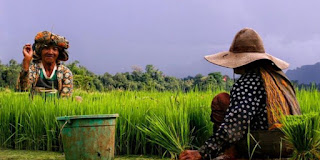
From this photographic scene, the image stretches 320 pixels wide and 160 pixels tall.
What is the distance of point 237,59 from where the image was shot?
3.27 m

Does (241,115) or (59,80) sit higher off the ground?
(59,80)

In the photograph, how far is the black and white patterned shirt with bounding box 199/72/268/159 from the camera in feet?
9.96

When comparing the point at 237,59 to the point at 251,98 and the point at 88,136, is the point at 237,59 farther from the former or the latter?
the point at 88,136

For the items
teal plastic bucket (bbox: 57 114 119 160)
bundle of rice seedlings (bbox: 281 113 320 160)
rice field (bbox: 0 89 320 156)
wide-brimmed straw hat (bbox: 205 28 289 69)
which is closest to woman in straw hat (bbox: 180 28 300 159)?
wide-brimmed straw hat (bbox: 205 28 289 69)

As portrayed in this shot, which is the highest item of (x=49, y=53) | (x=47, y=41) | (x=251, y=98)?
(x=47, y=41)

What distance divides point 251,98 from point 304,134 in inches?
17.8

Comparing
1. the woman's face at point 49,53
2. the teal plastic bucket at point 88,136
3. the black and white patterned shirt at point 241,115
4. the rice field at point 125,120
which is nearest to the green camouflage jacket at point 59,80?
the woman's face at point 49,53

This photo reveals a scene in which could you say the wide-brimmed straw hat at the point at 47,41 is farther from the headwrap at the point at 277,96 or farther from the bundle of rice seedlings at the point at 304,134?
the bundle of rice seedlings at the point at 304,134

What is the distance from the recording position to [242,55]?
3.29m

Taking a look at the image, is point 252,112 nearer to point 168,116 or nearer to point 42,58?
point 168,116

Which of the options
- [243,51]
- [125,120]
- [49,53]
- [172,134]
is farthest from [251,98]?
[49,53]

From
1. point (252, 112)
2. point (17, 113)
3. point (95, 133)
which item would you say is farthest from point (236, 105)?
point (17, 113)

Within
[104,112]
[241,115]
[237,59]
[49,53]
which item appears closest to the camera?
[241,115]

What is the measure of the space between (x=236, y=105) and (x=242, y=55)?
1.48 feet
